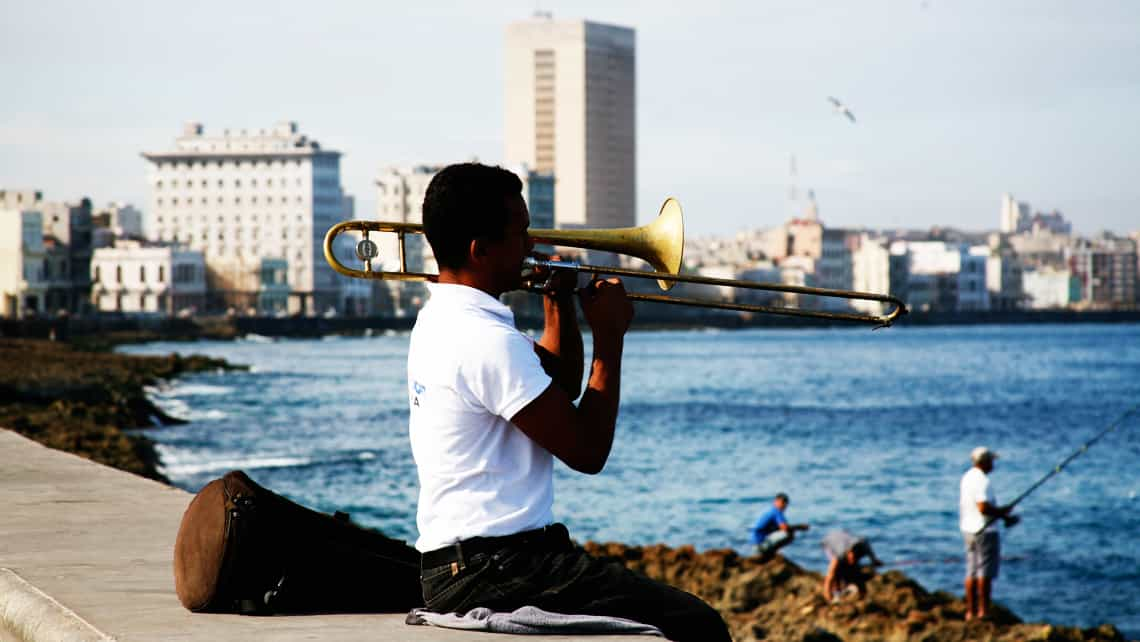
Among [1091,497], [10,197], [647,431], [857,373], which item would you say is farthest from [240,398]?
[10,197]

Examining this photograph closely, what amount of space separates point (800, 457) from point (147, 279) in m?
89.3

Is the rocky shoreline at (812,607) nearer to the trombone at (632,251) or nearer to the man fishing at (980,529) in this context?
the man fishing at (980,529)

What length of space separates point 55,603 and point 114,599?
15cm

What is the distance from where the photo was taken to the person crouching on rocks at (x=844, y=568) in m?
14.1

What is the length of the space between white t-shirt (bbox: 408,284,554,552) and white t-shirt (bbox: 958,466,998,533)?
9837 millimetres

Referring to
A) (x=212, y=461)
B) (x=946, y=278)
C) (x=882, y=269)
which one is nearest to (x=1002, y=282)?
(x=946, y=278)

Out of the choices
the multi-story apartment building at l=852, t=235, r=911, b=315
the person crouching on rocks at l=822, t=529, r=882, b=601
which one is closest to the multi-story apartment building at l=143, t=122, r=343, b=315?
the multi-story apartment building at l=852, t=235, r=911, b=315

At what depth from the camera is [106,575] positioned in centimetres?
431

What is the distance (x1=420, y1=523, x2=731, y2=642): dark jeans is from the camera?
3.32 meters

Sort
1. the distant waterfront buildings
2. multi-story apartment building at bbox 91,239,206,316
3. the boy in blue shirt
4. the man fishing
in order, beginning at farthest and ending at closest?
the distant waterfront buildings → multi-story apartment building at bbox 91,239,206,316 → the boy in blue shirt → the man fishing

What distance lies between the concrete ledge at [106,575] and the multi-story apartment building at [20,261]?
96452 millimetres

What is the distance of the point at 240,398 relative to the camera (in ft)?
161

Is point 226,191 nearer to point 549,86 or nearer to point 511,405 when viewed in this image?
point 549,86

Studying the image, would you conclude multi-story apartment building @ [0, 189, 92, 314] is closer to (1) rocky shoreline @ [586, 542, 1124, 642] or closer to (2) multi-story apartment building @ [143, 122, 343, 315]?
(2) multi-story apartment building @ [143, 122, 343, 315]
